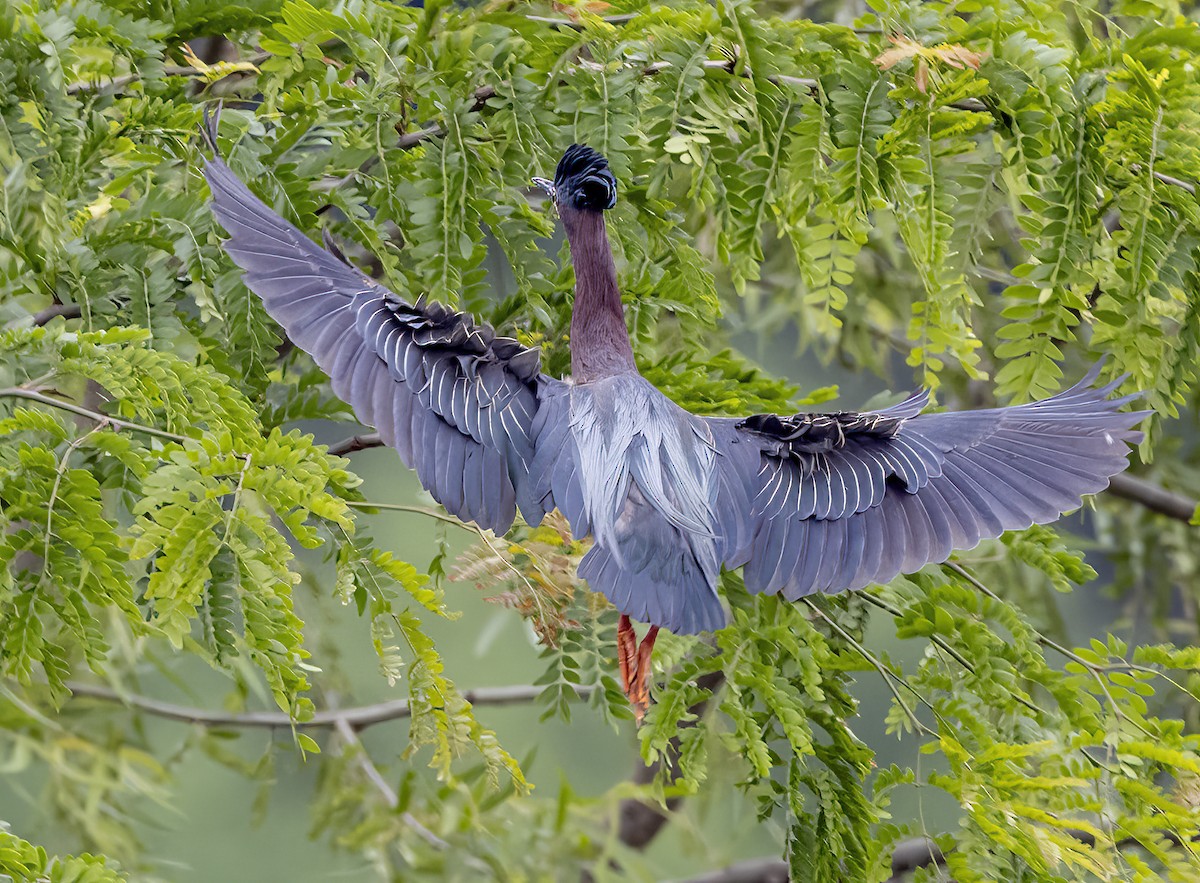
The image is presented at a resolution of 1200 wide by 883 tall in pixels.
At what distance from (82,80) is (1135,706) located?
1.75 m

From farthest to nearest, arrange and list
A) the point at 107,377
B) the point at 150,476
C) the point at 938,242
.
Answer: the point at 938,242 → the point at 107,377 → the point at 150,476

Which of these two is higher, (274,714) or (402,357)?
(402,357)

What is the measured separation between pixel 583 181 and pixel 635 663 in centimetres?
66

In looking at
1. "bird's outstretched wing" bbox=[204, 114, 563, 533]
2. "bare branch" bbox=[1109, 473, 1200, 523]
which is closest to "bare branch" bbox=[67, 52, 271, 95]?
"bird's outstretched wing" bbox=[204, 114, 563, 533]

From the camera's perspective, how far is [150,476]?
1.33 m

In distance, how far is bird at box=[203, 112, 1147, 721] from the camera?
1.70 m

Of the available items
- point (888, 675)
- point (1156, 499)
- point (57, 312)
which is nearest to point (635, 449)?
point (888, 675)

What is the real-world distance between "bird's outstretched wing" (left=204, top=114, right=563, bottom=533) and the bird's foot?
24 centimetres

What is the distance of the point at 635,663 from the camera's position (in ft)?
6.13

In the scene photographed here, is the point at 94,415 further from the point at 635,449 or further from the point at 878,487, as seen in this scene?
the point at 878,487

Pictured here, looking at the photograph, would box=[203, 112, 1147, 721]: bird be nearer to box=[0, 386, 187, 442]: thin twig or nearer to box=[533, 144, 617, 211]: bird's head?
box=[533, 144, 617, 211]: bird's head

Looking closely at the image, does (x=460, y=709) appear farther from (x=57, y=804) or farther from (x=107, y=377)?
(x=57, y=804)

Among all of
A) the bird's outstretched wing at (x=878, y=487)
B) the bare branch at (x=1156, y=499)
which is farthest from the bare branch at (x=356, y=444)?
the bare branch at (x=1156, y=499)

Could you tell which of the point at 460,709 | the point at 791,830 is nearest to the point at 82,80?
the point at 460,709
